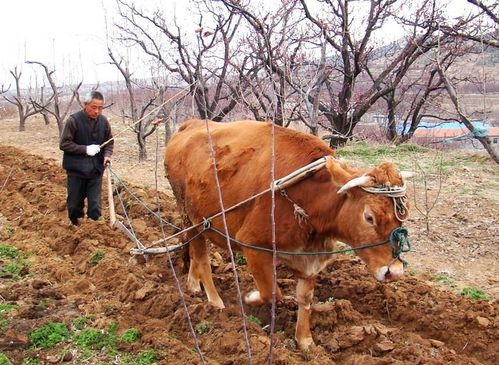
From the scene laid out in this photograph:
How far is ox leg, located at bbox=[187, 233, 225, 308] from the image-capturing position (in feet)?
17.6

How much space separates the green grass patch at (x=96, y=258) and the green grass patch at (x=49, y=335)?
1712 millimetres

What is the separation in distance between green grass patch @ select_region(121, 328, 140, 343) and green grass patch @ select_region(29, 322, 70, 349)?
1.55 feet

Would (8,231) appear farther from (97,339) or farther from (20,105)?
(20,105)

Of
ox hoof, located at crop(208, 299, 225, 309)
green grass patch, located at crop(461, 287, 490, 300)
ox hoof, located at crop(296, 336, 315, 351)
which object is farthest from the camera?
green grass patch, located at crop(461, 287, 490, 300)

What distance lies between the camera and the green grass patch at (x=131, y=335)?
172 inches

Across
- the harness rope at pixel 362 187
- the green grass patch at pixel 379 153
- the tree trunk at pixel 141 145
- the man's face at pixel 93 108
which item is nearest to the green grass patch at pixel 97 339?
the harness rope at pixel 362 187

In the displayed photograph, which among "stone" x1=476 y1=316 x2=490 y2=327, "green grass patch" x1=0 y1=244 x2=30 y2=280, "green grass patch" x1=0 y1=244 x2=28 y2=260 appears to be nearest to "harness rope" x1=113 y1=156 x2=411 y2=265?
"stone" x1=476 y1=316 x2=490 y2=327

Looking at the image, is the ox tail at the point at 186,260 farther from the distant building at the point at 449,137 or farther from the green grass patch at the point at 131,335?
the distant building at the point at 449,137

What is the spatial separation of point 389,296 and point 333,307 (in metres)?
0.72

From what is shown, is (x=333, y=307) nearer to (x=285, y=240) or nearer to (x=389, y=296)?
(x=389, y=296)

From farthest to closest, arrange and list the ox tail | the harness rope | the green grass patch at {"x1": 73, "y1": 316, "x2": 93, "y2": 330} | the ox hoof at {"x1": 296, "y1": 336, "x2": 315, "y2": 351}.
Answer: the ox tail < the green grass patch at {"x1": 73, "y1": 316, "x2": 93, "y2": 330} < the ox hoof at {"x1": 296, "y1": 336, "x2": 315, "y2": 351} < the harness rope

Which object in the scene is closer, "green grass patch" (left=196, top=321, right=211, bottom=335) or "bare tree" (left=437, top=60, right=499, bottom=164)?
"green grass patch" (left=196, top=321, right=211, bottom=335)

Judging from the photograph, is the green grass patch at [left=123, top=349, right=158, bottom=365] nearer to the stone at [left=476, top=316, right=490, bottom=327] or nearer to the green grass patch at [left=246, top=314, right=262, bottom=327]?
the green grass patch at [left=246, top=314, right=262, bottom=327]

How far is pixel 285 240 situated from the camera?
4215 mm
